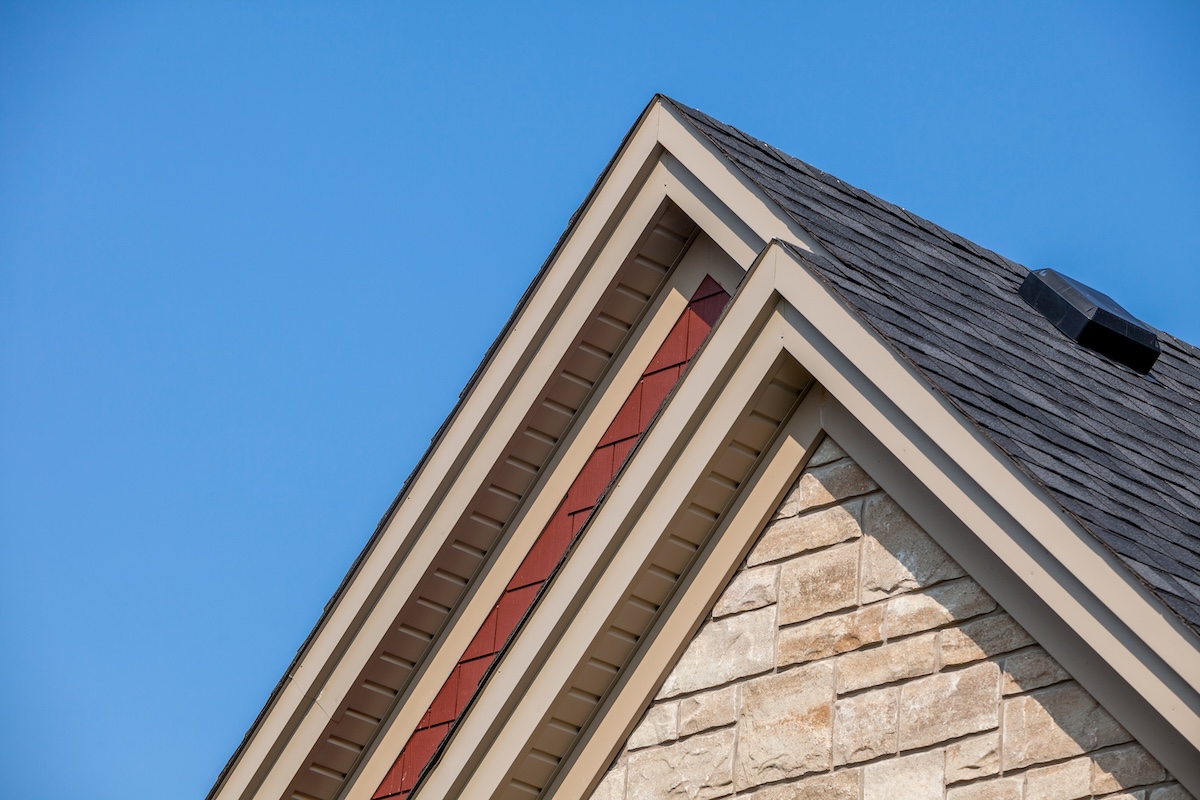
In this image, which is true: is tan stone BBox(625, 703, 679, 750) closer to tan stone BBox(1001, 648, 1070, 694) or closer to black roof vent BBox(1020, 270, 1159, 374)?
tan stone BBox(1001, 648, 1070, 694)

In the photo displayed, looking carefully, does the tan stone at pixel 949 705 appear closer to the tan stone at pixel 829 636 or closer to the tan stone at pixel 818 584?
the tan stone at pixel 829 636

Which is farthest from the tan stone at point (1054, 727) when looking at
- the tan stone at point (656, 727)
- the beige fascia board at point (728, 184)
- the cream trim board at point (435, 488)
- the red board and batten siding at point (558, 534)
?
the cream trim board at point (435, 488)

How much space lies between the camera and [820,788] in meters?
5.56

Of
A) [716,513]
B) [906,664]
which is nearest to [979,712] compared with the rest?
[906,664]

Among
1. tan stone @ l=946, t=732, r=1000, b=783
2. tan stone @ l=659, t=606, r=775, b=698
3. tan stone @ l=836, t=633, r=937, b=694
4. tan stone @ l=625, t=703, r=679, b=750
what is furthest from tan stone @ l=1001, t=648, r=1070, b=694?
tan stone @ l=625, t=703, r=679, b=750

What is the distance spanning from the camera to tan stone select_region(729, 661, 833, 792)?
565 cm

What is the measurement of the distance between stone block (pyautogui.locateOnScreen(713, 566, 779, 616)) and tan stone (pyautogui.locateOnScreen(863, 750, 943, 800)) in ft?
2.66

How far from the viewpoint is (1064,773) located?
16.5 feet

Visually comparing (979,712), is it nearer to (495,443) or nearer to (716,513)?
(716,513)

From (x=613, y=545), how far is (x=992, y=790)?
5.70 feet

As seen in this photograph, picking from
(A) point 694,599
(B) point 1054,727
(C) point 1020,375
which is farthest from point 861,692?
(C) point 1020,375

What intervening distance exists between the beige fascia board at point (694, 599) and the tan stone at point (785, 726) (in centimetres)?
42

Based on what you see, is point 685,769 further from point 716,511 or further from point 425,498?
point 425,498

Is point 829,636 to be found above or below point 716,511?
below
